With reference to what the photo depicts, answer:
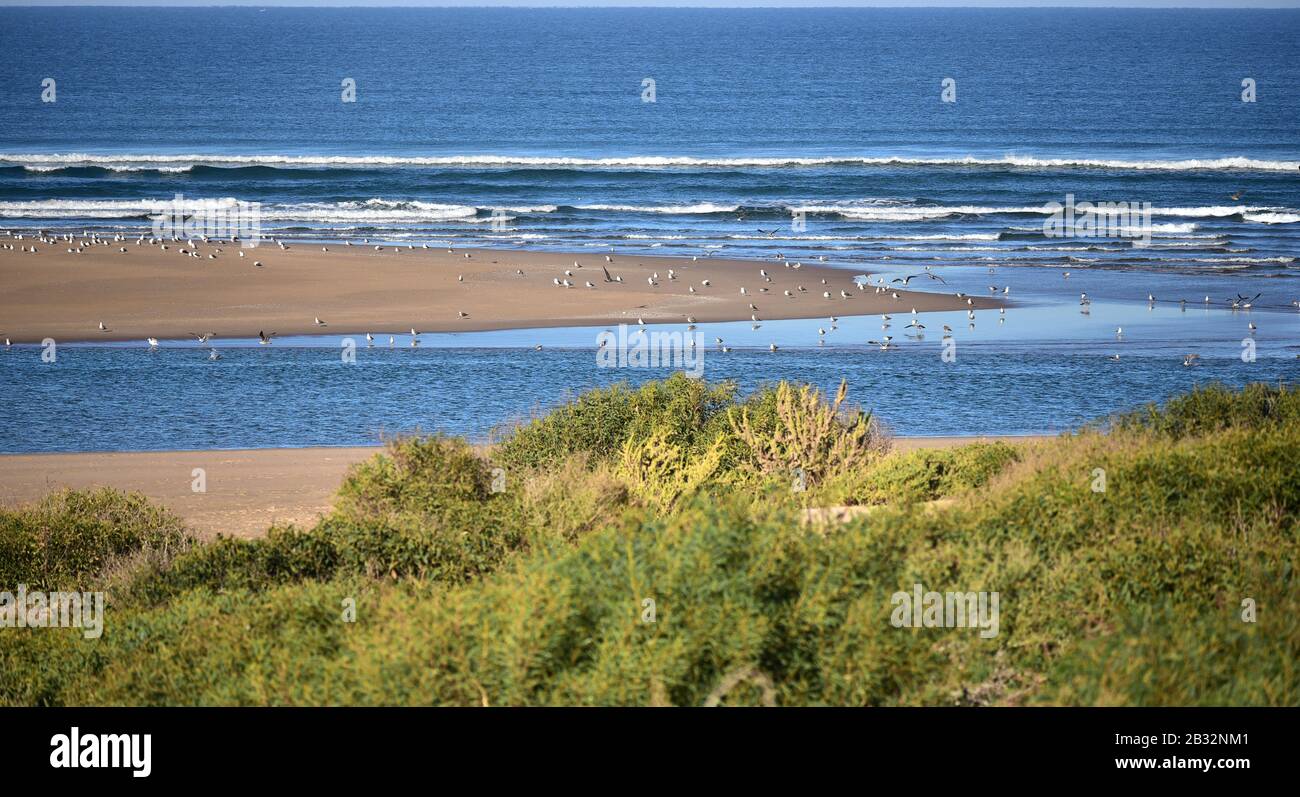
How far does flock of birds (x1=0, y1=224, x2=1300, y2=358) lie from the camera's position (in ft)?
101

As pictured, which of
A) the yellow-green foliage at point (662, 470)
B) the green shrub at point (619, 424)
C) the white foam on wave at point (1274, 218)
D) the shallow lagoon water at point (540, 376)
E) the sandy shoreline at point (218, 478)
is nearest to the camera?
the yellow-green foliage at point (662, 470)

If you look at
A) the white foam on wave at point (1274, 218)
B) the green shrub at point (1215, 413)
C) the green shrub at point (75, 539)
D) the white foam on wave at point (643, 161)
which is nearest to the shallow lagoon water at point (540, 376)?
the green shrub at point (1215, 413)

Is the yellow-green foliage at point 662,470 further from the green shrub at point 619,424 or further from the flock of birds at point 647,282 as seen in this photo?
the flock of birds at point 647,282

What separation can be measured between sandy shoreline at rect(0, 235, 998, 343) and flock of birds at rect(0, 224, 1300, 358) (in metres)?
0.16

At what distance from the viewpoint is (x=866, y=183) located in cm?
6000

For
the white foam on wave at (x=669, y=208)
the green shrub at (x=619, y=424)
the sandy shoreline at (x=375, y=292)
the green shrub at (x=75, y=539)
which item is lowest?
the green shrub at (x=75, y=539)

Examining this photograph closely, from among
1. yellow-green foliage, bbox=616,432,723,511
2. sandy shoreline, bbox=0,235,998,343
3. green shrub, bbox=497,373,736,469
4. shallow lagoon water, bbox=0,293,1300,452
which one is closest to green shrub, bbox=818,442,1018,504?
yellow-green foliage, bbox=616,432,723,511

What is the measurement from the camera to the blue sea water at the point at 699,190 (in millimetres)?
26203

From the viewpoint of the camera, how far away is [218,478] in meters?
20.1

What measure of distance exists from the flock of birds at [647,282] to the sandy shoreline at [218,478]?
780 cm

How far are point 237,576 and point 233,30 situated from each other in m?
188

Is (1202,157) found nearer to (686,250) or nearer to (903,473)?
(686,250)

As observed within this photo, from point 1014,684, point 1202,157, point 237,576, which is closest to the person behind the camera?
point 1014,684
